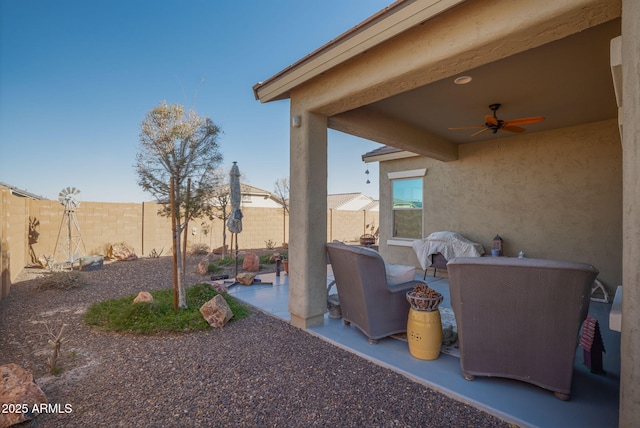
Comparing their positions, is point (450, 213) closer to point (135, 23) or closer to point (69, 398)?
point (69, 398)

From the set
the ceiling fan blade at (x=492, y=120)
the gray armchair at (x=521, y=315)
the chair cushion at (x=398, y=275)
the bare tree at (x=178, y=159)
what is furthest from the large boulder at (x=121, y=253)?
the ceiling fan blade at (x=492, y=120)

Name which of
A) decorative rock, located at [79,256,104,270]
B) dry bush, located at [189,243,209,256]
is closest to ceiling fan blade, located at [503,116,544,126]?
decorative rock, located at [79,256,104,270]

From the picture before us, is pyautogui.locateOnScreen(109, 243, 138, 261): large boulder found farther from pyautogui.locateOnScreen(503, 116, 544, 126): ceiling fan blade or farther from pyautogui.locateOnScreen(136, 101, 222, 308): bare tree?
pyautogui.locateOnScreen(503, 116, 544, 126): ceiling fan blade

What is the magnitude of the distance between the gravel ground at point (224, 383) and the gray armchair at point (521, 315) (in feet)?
1.61

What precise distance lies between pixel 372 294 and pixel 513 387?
140 cm

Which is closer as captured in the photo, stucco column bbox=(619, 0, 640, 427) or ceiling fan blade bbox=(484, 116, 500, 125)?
stucco column bbox=(619, 0, 640, 427)

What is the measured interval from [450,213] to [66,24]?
8556 millimetres

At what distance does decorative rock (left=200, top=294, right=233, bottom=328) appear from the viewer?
3.88m

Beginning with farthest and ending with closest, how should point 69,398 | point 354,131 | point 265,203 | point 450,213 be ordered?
point 265,203 → point 450,213 → point 354,131 → point 69,398

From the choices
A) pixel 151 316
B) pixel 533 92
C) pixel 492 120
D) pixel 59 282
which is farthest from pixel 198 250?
pixel 533 92

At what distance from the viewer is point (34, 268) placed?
7.85 meters

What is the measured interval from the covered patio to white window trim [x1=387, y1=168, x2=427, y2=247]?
0.06 m

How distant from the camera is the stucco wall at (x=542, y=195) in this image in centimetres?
506

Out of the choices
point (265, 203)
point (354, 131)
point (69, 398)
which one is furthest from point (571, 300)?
point (265, 203)
